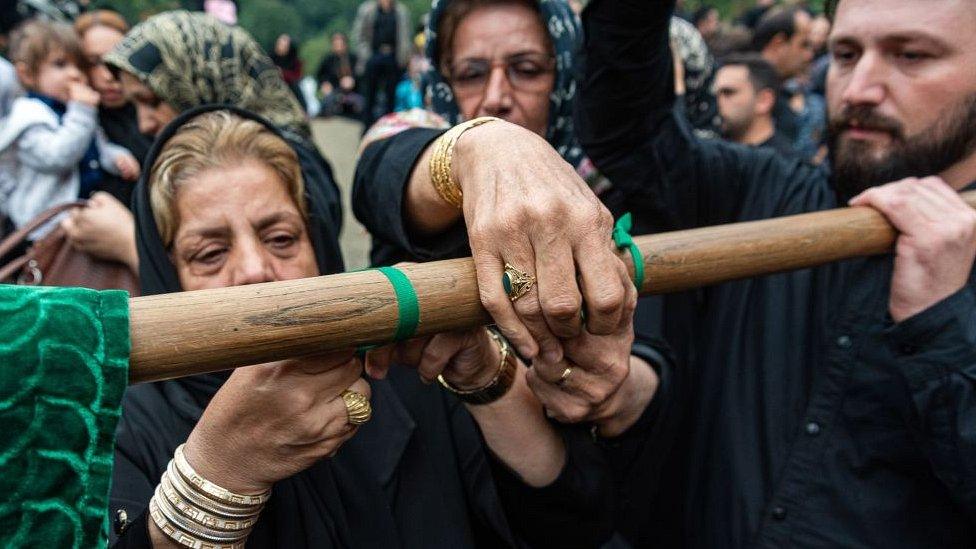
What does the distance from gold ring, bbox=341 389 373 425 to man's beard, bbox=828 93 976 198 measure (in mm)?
1308

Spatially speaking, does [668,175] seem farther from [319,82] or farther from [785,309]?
[319,82]

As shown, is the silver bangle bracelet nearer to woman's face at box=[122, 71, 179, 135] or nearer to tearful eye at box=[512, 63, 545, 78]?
tearful eye at box=[512, 63, 545, 78]

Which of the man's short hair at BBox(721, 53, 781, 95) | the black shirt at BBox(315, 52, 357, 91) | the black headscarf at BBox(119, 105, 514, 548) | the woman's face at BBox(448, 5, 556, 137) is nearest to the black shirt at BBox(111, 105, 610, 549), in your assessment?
the black headscarf at BBox(119, 105, 514, 548)

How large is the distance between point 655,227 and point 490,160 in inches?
38.8

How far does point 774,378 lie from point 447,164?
1077 mm

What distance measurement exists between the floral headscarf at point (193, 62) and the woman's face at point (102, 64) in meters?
0.56

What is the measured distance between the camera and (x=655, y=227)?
1.98 metres

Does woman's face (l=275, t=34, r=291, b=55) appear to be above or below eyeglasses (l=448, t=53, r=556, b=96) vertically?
below

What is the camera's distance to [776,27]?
6617 mm

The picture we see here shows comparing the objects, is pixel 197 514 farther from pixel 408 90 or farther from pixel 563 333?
pixel 408 90

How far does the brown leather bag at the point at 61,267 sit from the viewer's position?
230cm

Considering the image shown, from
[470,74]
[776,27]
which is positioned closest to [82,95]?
[470,74]

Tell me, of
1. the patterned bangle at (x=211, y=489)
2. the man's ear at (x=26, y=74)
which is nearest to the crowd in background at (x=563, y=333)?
the patterned bangle at (x=211, y=489)

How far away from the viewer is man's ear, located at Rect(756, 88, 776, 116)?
5.21 metres
